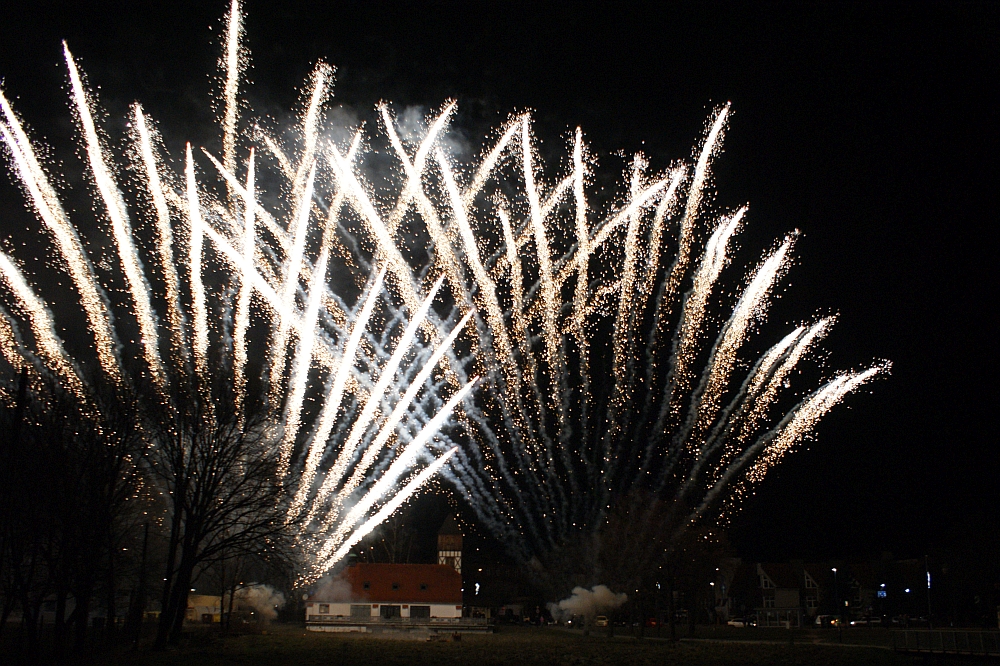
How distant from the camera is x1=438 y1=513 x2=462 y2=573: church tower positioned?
94.4m

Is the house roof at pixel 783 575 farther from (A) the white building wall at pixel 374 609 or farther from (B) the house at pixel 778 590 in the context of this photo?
(A) the white building wall at pixel 374 609

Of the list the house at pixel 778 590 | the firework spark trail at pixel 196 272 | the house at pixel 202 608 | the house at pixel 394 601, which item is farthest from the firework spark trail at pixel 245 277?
the house at pixel 778 590

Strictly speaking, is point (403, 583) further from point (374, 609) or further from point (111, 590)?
point (111, 590)

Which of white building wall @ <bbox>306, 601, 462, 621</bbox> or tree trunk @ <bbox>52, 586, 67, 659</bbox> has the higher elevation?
tree trunk @ <bbox>52, 586, 67, 659</bbox>

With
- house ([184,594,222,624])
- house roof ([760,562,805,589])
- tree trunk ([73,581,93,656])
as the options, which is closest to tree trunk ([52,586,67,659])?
tree trunk ([73,581,93,656])

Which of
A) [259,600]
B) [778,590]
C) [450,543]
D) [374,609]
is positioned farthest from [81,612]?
[778,590]

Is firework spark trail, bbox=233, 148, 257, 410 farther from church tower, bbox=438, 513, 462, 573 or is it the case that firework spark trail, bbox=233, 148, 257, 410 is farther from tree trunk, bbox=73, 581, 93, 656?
church tower, bbox=438, 513, 462, 573

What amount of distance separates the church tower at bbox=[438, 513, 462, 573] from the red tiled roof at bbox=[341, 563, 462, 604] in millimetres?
29523

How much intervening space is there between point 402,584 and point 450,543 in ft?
104

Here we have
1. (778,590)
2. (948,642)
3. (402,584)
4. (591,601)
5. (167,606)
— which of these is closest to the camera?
(948,642)

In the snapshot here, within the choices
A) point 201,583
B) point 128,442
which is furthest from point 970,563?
point 201,583

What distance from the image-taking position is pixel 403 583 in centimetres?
6400

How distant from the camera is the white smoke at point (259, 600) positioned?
60.8 metres

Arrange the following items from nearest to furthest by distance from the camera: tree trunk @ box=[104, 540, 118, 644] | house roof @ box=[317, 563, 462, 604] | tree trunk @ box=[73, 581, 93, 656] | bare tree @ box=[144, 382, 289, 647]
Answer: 1. tree trunk @ box=[73, 581, 93, 656]
2. tree trunk @ box=[104, 540, 118, 644]
3. bare tree @ box=[144, 382, 289, 647]
4. house roof @ box=[317, 563, 462, 604]
